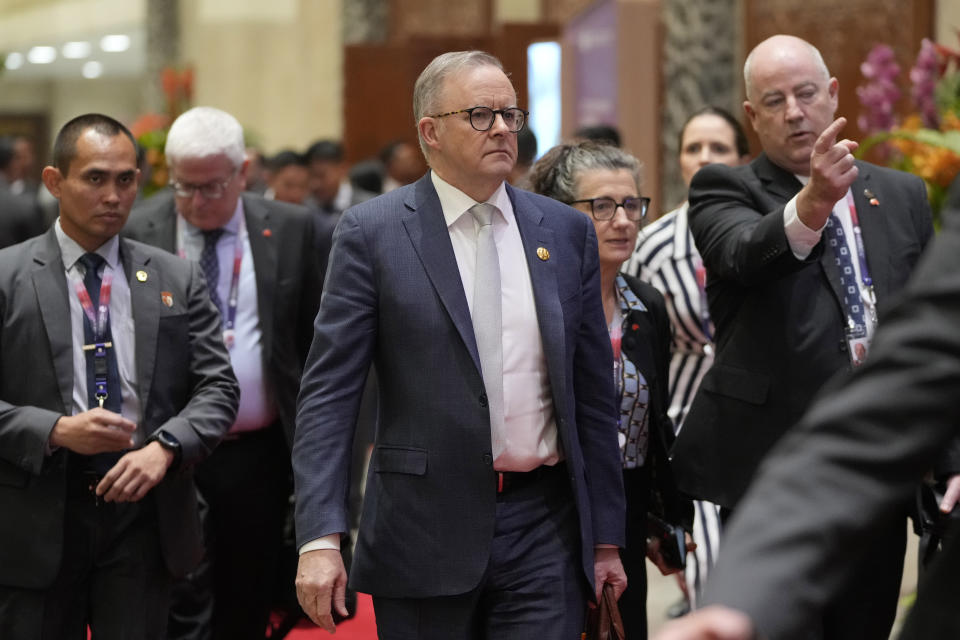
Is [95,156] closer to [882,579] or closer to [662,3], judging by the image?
[882,579]

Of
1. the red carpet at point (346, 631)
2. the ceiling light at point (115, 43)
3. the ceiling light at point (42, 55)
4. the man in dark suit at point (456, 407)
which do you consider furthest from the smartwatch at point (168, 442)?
the ceiling light at point (42, 55)

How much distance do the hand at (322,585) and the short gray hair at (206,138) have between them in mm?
1924

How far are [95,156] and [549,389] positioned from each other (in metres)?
1.47

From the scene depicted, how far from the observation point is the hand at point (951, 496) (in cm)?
326

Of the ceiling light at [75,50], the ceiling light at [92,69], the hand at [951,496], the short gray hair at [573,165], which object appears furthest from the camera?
the ceiling light at [92,69]

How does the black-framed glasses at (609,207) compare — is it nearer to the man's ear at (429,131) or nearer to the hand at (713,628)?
the man's ear at (429,131)

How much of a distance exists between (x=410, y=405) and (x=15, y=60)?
87.0 feet

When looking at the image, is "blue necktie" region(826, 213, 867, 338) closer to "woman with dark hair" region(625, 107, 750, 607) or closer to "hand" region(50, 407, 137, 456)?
"woman with dark hair" region(625, 107, 750, 607)

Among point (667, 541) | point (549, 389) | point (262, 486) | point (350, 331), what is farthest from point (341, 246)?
point (262, 486)

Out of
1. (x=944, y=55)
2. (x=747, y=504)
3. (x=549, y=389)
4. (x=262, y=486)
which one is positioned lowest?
(x=262, y=486)

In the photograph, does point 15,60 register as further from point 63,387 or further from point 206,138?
point 63,387

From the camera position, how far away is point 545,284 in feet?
10.2

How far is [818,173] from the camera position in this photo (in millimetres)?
3088

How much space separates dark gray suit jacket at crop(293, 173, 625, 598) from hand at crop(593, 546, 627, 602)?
76 mm
